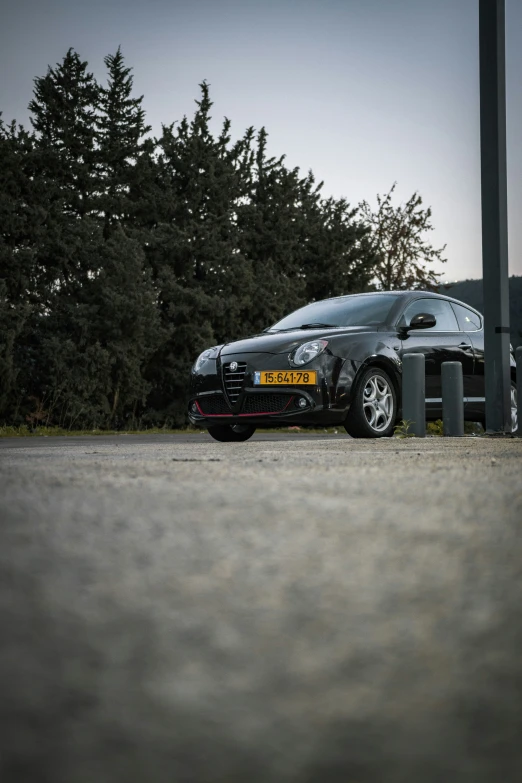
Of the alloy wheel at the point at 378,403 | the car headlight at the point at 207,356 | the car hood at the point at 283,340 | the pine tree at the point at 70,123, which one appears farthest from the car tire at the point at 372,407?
the pine tree at the point at 70,123

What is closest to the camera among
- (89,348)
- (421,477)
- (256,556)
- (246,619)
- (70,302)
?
(246,619)

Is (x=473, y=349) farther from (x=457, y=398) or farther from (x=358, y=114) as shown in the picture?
(x=358, y=114)

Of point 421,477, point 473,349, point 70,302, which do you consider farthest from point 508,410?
point 70,302

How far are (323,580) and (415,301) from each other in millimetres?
9353

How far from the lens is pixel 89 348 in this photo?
19.8 m

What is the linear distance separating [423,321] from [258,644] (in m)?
9.34

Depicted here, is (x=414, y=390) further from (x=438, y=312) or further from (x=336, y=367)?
(x=438, y=312)

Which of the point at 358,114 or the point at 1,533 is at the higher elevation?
the point at 358,114

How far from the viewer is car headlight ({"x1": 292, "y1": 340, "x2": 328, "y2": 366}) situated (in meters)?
9.56

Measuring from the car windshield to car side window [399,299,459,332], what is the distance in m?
0.24

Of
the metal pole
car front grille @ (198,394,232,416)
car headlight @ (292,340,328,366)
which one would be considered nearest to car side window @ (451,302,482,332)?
the metal pole

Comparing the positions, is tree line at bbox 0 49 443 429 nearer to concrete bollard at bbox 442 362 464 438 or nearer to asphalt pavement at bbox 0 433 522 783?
concrete bollard at bbox 442 362 464 438

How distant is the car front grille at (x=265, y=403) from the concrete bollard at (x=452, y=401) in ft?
5.52

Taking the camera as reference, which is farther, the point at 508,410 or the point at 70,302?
the point at 70,302
